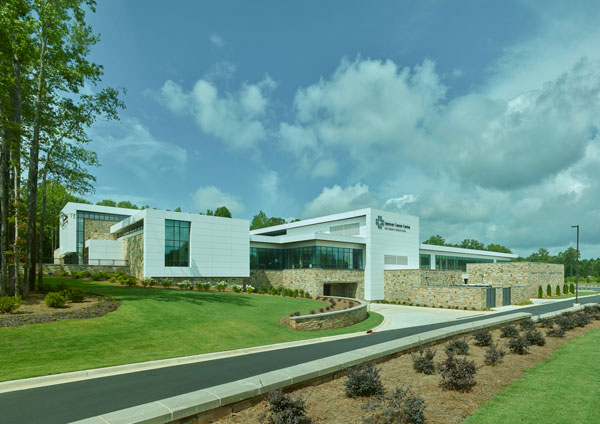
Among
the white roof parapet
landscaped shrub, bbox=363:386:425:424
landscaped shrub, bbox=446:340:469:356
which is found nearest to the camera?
landscaped shrub, bbox=363:386:425:424

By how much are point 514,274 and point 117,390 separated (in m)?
53.6

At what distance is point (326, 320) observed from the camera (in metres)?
21.0

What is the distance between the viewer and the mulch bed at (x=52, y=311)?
45.0 feet

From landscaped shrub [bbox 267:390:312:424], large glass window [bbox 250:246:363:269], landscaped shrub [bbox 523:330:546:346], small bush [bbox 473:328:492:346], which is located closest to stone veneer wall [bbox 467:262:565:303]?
large glass window [bbox 250:246:363:269]

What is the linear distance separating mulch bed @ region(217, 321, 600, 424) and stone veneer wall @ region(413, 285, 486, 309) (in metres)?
28.6

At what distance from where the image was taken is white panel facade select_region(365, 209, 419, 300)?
142 feet

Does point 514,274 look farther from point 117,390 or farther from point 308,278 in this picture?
point 117,390

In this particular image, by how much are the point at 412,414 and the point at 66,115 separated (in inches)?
1037

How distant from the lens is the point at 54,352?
455 inches

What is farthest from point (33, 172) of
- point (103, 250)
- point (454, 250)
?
point (454, 250)

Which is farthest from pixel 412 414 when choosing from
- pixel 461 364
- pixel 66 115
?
pixel 66 115

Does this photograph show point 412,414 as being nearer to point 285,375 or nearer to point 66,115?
point 285,375

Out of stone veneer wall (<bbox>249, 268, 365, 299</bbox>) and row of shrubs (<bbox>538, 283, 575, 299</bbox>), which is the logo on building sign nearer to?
stone veneer wall (<bbox>249, 268, 365, 299</bbox>)

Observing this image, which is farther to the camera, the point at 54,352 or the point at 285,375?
the point at 54,352
